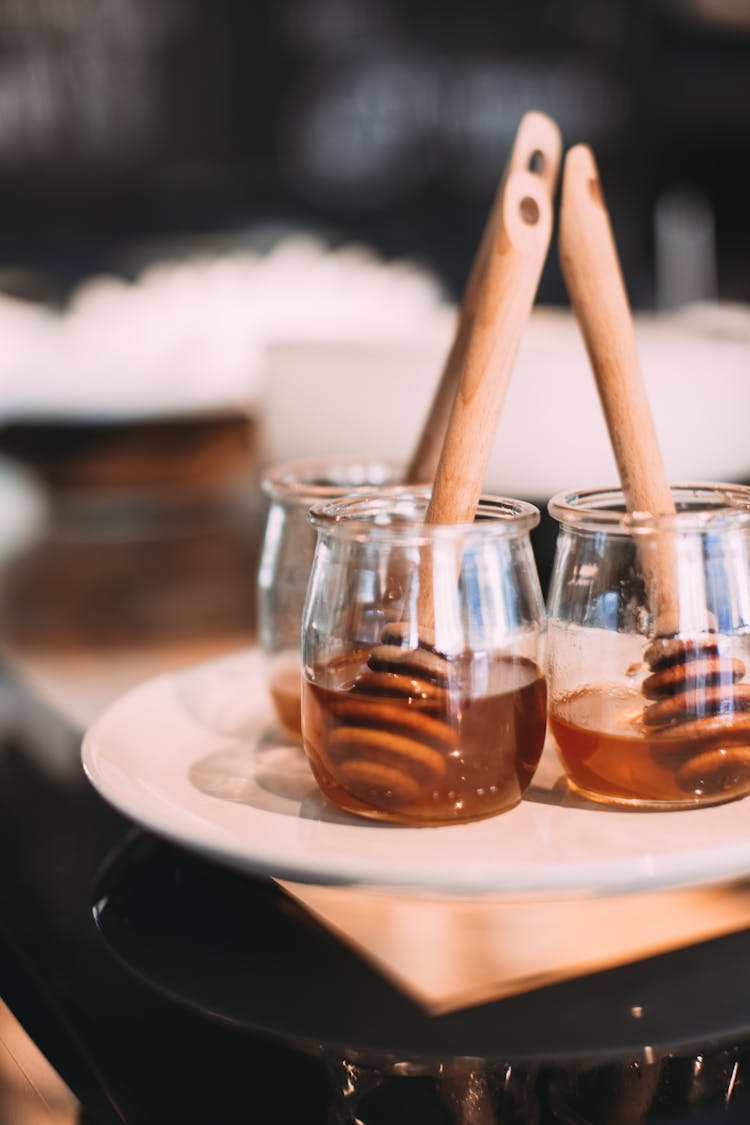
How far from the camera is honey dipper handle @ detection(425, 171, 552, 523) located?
15.5 inches

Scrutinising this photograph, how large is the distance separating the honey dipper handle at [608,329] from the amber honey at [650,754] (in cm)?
6

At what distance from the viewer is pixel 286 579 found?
1.69 ft

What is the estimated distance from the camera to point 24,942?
39cm

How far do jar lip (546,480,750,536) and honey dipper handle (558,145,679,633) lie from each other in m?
0.01

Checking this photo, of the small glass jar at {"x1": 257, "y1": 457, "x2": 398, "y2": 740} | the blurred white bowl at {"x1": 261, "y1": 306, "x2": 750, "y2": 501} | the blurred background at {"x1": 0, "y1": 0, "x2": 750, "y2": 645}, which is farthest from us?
the blurred background at {"x1": 0, "y1": 0, "x2": 750, "y2": 645}

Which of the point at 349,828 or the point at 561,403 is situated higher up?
the point at 561,403

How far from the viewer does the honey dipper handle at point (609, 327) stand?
16.2 inches

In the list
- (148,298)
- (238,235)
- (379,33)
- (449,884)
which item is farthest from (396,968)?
(379,33)

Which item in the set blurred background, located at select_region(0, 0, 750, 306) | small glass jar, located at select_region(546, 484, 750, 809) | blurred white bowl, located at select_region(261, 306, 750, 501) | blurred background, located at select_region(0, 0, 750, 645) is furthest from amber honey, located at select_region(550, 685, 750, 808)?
blurred background, located at select_region(0, 0, 750, 306)

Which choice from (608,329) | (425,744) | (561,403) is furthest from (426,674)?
(561,403)

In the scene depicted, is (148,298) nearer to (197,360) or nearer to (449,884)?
(197,360)

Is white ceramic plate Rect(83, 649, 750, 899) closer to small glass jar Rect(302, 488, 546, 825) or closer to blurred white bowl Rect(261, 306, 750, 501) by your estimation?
small glass jar Rect(302, 488, 546, 825)

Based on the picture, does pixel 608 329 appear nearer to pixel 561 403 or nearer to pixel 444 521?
pixel 444 521

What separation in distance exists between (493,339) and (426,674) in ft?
0.35
